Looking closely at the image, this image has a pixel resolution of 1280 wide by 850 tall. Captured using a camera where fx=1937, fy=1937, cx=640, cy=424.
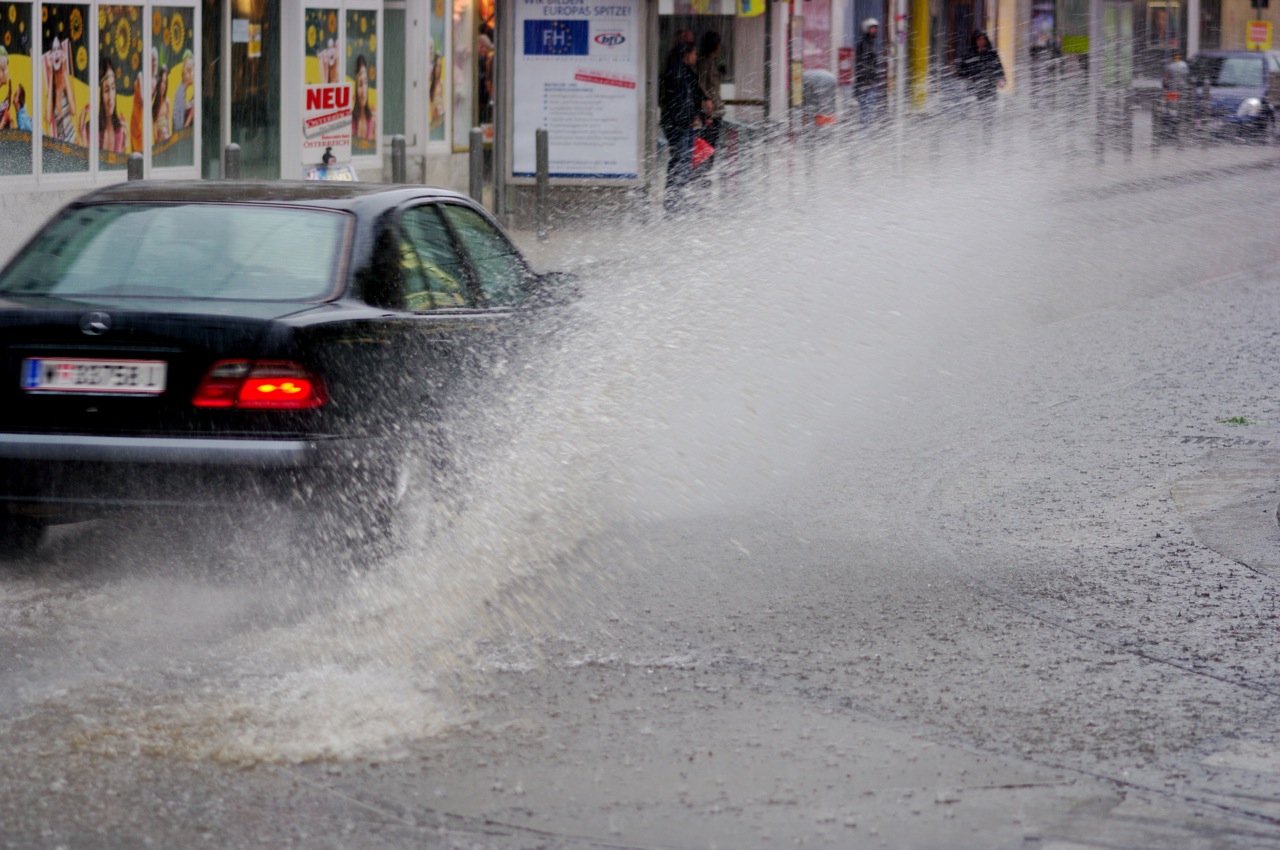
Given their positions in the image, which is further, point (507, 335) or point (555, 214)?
point (555, 214)

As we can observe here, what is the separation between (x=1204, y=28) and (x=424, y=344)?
54.0 metres

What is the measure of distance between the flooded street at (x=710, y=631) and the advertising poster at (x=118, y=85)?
25.6 ft

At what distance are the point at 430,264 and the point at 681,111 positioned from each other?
14031mm

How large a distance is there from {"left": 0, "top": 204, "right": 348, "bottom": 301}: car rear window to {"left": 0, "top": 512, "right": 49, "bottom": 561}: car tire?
808 millimetres

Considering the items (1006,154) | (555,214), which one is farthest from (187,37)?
(1006,154)

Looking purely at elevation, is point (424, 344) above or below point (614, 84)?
below

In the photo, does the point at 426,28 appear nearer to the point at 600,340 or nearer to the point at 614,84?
the point at 614,84

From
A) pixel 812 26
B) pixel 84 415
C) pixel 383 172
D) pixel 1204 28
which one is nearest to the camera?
pixel 84 415

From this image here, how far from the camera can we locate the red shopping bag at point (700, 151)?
68.0 ft

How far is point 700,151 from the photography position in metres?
20.8

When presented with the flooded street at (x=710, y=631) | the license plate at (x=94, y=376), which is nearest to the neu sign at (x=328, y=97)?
the flooded street at (x=710, y=631)

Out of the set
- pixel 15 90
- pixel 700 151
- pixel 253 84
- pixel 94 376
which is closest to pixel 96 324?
pixel 94 376

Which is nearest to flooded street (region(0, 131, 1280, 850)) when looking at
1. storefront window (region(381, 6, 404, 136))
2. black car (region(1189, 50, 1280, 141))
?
storefront window (region(381, 6, 404, 136))

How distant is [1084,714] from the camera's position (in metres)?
5.18
